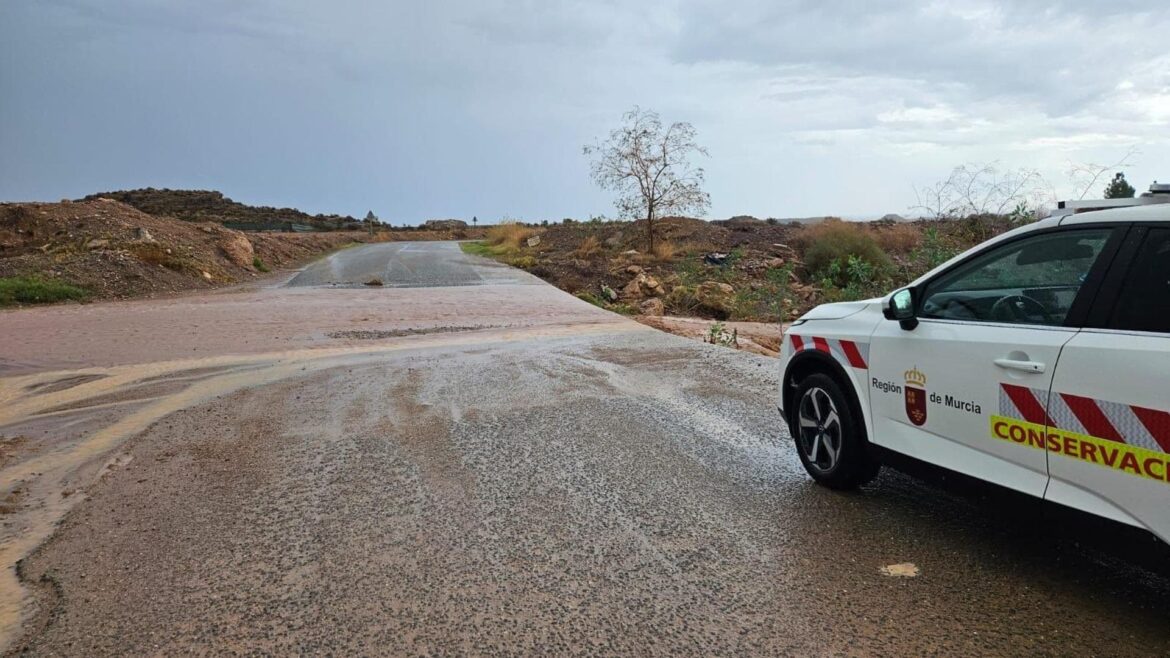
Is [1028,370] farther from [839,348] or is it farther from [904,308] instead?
[839,348]

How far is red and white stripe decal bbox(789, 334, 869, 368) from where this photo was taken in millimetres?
4172

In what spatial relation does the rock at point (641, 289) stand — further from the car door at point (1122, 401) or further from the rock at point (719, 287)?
the car door at point (1122, 401)

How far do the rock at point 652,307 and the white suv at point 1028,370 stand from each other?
11456 millimetres

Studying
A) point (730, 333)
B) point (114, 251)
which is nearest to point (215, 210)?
point (114, 251)

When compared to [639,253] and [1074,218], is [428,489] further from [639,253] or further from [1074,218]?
[639,253]

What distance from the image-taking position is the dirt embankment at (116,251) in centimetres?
1686

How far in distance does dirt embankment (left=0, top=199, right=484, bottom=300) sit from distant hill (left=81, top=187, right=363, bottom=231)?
40.8 metres

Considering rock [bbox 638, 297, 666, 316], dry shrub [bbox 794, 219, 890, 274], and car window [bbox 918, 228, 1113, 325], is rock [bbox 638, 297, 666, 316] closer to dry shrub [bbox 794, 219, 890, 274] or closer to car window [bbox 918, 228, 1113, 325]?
dry shrub [bbox 794, 219, 890, 274]

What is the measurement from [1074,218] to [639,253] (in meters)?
21.9

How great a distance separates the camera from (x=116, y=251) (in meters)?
18.9

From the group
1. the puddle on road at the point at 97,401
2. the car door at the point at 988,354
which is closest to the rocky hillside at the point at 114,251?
the puddle on road at the point at 97,401

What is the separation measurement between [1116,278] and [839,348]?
1537 millimetres

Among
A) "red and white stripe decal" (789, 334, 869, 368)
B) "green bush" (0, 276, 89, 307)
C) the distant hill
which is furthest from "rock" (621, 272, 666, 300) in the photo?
the distant hill

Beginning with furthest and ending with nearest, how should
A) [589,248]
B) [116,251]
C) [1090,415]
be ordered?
[589,248]
[116,251]
[1090,415]
